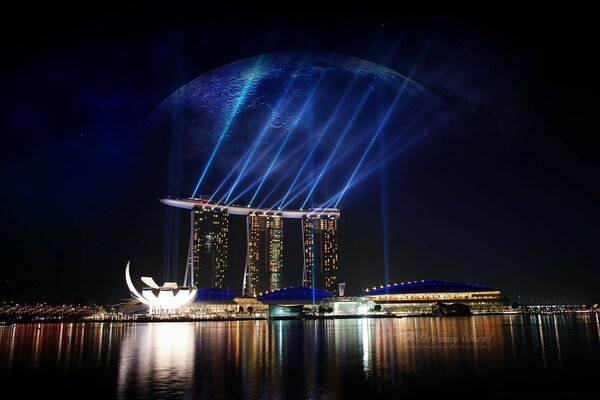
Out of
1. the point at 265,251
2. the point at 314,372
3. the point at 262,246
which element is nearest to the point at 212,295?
the point at 262,246

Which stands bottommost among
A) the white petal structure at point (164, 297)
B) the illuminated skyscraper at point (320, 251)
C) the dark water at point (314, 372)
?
the dark water at point (314, 372)

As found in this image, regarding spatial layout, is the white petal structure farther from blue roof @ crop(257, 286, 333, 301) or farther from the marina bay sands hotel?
the marina bay sands hotel

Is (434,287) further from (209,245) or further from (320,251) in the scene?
(209,245)

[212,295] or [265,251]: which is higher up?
[265,251]

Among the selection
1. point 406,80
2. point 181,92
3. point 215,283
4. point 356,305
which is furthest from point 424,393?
point 215,283

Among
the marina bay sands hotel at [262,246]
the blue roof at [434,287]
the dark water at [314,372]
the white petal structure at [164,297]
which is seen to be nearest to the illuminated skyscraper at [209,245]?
the marina bay sands hotel at [262,246]

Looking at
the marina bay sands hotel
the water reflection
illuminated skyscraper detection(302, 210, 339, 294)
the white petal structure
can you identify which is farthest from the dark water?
illuminated skyscraper detection(302, 210, 339, 294)

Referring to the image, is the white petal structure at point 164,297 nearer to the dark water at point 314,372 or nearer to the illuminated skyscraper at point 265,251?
the illuminated skyscraper at point 265,251
